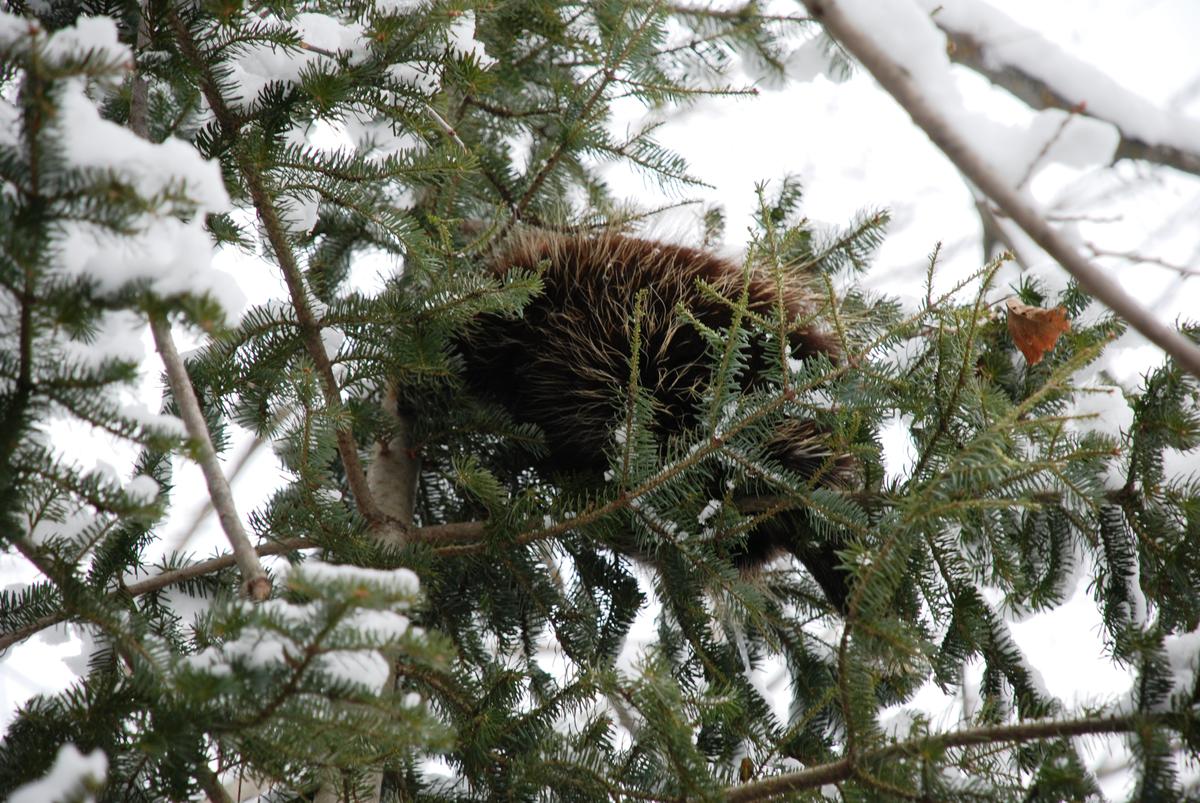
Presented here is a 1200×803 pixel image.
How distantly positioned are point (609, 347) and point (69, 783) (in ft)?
4.85

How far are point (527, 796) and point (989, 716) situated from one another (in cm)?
76

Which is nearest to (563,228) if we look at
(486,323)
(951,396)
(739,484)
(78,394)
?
(486,323)

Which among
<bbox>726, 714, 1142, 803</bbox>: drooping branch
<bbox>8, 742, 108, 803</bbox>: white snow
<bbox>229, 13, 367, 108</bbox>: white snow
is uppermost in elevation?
<bbox>229, 13, 367, 108</bbox>: white snow

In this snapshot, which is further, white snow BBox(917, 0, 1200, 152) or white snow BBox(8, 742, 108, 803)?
white snow BBox(917, 0, 1200, 152)

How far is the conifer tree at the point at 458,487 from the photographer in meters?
0.95

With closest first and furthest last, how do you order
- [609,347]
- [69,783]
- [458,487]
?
[69,783]
[609,347]
[458,487]

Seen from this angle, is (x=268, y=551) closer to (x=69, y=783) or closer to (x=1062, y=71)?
(x=69, y=783)

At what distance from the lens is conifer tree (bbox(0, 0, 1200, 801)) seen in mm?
953

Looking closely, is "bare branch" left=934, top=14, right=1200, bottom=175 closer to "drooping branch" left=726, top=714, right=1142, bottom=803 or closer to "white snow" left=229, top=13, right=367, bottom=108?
"drooping branch" left=726, top=714, right=1142, bottom=803

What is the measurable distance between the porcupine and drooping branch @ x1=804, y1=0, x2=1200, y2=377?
0.84 m

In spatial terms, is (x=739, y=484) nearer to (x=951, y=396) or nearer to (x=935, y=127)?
(x=951, y=396)

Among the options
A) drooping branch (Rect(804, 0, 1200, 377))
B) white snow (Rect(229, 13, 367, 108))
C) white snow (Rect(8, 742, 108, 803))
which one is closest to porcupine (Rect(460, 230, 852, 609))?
white snow (Rect(229, 13, 367, 108))

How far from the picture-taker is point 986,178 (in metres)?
1.06

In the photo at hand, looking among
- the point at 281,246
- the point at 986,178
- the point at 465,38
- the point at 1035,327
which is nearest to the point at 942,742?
the point at 986,178
